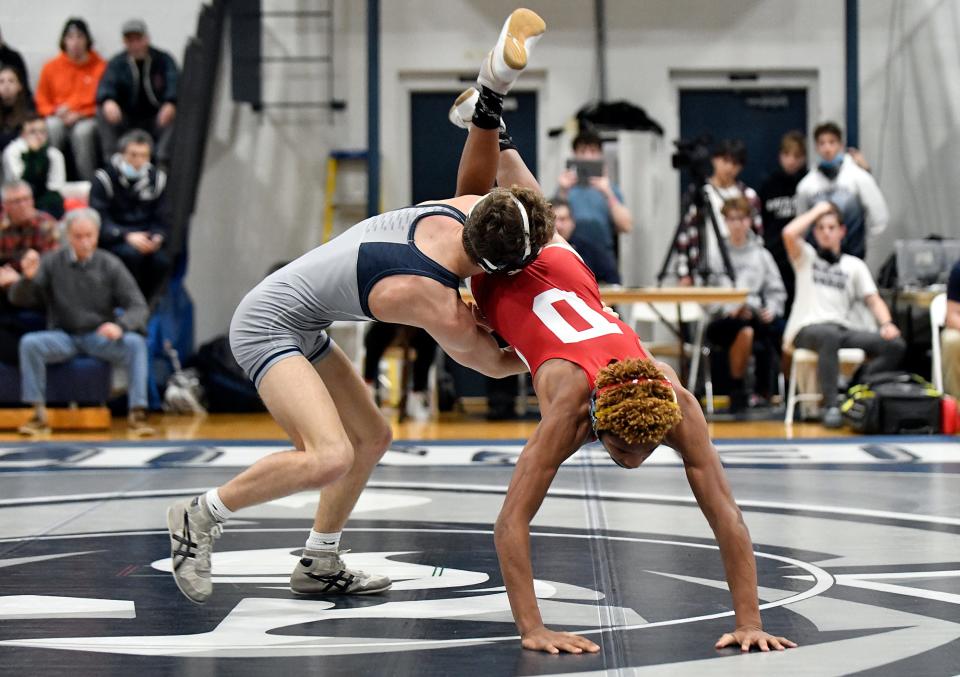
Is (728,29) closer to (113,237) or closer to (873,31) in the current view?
(873,31)

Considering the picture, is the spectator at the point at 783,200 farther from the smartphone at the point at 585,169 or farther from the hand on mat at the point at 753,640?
the hand on mat at the point at 753,640

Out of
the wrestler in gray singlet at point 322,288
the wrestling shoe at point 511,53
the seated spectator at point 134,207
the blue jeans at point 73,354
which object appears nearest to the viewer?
the wrestler in gray singlet at point 322,288

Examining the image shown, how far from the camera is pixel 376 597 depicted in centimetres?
343

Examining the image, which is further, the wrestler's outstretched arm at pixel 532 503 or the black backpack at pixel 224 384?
the black backpack at pixel 224 384

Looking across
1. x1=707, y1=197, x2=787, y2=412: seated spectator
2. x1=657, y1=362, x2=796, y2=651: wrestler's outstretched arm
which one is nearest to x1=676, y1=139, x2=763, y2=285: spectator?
x1=707, y1=197, x2=787, y2=412: seated spectator

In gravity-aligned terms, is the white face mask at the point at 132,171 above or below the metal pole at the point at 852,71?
below

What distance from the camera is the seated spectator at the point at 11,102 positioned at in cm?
895

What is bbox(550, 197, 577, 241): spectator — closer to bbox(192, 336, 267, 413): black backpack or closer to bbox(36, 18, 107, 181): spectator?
bbox(192, 336, 267, 413): black backpack

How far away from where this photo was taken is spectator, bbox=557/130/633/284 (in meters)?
7.98

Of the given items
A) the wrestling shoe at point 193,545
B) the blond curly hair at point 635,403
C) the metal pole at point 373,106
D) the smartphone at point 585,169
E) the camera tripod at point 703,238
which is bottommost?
the wrestling shoe at point 193,545

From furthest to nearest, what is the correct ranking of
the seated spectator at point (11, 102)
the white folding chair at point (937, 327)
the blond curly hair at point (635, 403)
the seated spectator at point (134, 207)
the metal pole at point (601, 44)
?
the metal pole at point (601, 44) < the seated spectator at point (11, 102) < the seated spectator at point (134, 207) < the white folding chair at point (937, 327) < the blond curly hair at point (635, 403)

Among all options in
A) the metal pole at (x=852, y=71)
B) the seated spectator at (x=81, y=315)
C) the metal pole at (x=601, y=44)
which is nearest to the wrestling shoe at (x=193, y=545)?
the seated spectator at (x=81, y=315)

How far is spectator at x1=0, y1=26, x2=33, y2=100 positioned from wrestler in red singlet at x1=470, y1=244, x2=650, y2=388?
687 cm

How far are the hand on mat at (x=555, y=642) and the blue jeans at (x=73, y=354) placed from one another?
504cm
